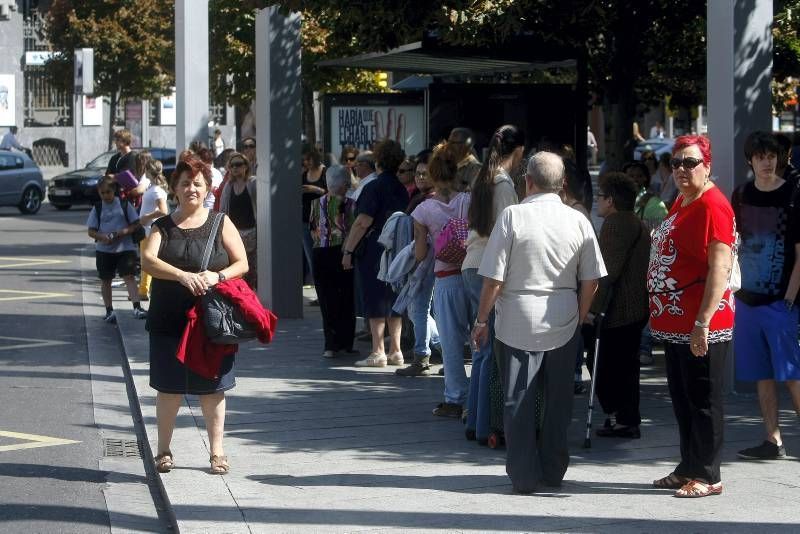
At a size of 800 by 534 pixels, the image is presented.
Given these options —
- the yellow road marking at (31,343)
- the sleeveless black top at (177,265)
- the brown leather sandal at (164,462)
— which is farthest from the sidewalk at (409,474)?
the yellow road marking at (31,343)

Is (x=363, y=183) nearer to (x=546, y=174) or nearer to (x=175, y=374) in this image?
(x=175, y=374)

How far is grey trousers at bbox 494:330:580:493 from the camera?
6918 mm

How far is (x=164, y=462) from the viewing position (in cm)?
763

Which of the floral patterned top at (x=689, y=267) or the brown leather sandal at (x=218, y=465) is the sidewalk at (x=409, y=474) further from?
the floral patterned top at (x=689, y=267)

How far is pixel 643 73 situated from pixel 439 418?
7.28 metres

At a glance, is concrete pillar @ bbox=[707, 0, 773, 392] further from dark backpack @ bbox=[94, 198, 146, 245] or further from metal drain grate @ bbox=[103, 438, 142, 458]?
dark backpack @ bbox=[94, 198, 146, 245]

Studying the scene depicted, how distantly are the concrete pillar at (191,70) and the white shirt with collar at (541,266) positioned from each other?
36.9 feet

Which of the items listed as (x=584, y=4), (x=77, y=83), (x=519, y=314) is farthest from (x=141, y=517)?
(x=77, y=83)

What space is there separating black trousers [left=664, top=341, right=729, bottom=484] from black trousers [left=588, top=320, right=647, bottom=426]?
1.50 metres

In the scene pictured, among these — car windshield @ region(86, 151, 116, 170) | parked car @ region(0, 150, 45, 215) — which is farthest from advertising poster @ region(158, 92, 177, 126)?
parked car @ region(0, 150, 45, 215)

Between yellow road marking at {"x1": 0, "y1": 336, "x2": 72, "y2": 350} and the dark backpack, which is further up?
the dark backpack

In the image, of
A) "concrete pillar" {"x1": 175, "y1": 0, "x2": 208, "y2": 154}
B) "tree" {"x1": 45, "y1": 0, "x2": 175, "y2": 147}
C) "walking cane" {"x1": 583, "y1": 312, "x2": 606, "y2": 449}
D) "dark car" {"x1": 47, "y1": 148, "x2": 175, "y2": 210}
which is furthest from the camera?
"tree" {"x1": 45, "y1": 0, "x2": 175, "y2": 147}

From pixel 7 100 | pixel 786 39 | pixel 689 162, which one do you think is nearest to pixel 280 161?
pixel 786 39

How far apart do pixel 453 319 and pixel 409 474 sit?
59.8 inches
